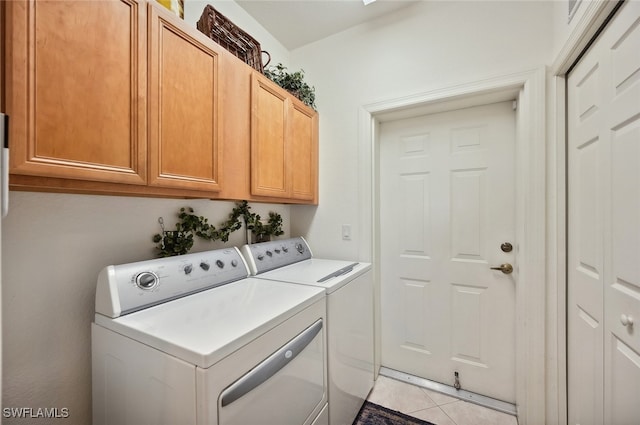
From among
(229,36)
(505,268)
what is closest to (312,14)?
(229,36)

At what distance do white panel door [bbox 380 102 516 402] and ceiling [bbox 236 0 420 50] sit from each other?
79 cm

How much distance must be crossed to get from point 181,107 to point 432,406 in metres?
2.26

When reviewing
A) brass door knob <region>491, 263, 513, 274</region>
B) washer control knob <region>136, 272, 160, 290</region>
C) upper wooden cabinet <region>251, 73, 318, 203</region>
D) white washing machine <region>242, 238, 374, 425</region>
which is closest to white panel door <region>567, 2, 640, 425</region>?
brass door knob <region>491, 263, 513, 274</region>

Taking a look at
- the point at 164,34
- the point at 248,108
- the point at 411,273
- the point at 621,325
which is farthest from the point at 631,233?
the point at 164,34

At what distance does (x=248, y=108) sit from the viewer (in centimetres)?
144

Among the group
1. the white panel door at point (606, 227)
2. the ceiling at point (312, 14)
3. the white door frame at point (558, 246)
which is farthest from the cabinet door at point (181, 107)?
the white door frame at point (558, 246)

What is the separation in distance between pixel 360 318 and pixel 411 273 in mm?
595

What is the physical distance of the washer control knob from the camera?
1023 millimetres

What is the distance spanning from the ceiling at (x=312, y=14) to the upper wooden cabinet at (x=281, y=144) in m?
0.64

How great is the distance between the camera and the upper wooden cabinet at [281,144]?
1490 millimetres

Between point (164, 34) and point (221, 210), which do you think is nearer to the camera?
point (164, 34)

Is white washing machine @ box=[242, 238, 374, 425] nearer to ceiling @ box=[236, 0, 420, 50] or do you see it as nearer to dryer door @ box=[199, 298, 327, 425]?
dryer door @ box=[199, 298, 327, 425]

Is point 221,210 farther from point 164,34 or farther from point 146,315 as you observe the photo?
point 164,34

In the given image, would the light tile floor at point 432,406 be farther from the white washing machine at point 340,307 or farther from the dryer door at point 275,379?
the dryer door at point 275,379
